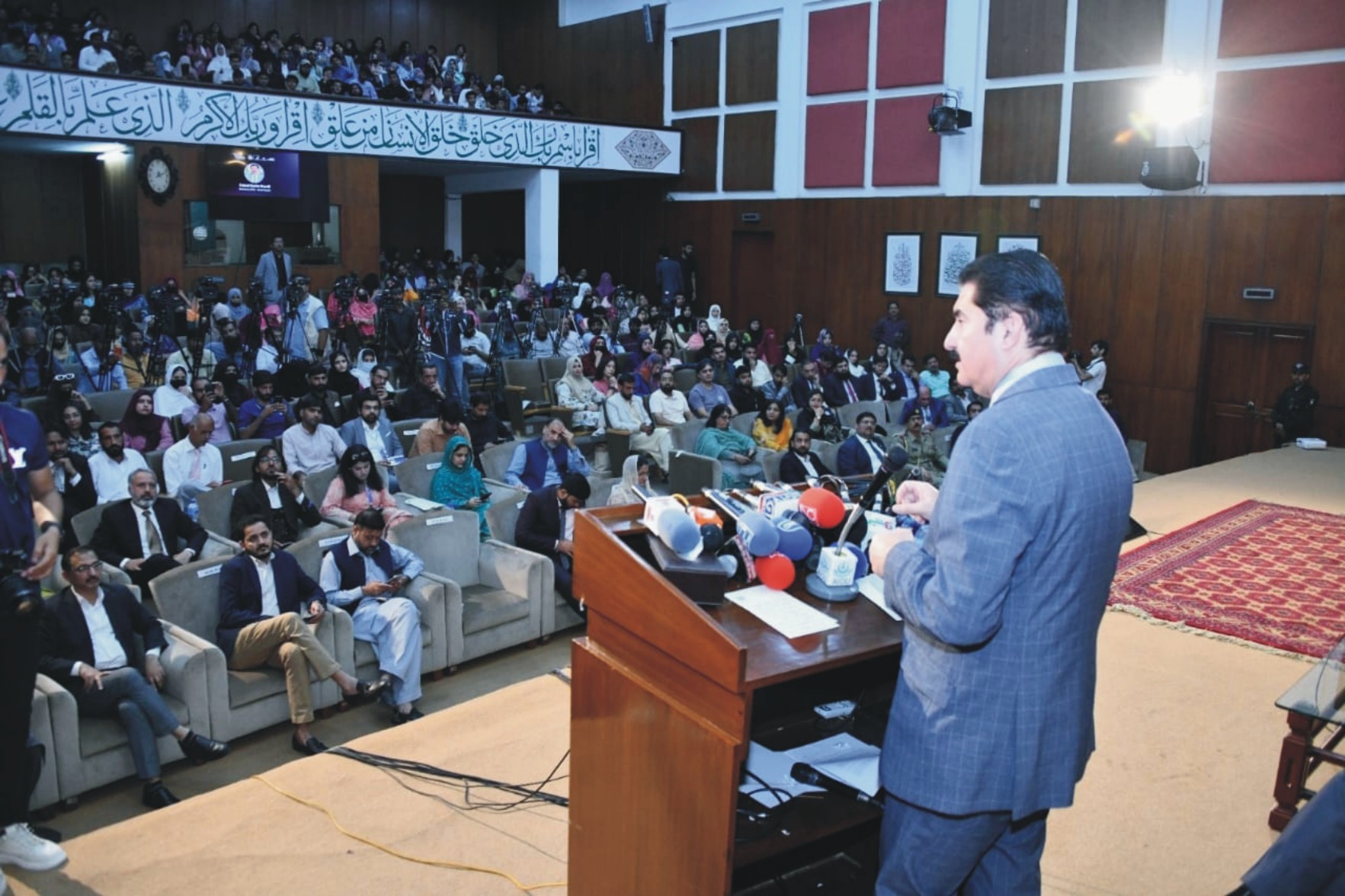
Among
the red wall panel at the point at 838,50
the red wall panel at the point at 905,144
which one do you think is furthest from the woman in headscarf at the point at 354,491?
the red wall panel at the point at 838,50

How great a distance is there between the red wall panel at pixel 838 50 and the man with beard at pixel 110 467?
1091 cm

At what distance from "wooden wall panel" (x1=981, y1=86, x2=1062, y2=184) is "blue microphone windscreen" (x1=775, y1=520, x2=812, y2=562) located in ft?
39.2

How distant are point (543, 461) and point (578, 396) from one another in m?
2.35

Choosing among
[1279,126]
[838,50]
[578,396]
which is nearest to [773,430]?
[578,396]

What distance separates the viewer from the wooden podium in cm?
172

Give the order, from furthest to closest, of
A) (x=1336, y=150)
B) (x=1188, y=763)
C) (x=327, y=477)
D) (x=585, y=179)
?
(x=585, y=179) < (x=1336, y=150) < (x=327, y=477) < (x=1188, y=763)

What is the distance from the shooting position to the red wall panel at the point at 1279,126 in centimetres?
1060

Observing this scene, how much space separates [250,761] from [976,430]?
4.05 m

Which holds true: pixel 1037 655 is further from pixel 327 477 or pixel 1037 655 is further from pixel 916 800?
pixel 327 477

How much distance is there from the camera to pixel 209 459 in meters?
6.78

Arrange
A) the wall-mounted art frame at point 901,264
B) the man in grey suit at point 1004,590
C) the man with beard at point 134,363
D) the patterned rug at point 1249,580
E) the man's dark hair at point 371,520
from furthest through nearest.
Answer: the wall-mounted art frame at point 901,264 → the man with beard at point 134,363 → the man's dark hair at point 371,520 → the patterned rug at point 1249,580 → the man in grey suit at point 1004,590

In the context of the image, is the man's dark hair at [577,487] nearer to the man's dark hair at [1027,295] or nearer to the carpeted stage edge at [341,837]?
the carpeted stage edge at [341,837]

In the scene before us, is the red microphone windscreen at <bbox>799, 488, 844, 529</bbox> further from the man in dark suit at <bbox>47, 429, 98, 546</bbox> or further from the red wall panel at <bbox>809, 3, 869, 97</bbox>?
the red wall panel at <bbox>809, 3, 869, 97</bbox>

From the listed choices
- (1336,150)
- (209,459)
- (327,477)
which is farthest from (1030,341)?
(1336,150)
